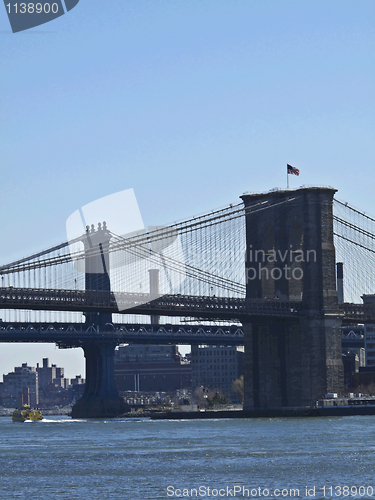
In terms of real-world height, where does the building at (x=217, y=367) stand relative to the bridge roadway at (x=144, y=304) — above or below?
below

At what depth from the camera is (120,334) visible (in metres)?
119

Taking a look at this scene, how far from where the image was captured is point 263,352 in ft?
274

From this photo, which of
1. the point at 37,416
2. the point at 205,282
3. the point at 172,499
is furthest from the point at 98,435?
the point at 37,416

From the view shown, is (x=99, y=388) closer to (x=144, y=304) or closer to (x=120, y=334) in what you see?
(x=120, y=334)

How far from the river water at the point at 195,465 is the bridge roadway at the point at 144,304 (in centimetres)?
1073

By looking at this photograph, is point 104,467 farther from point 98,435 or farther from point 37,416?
point 37,416

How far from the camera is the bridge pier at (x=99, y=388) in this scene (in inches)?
4530

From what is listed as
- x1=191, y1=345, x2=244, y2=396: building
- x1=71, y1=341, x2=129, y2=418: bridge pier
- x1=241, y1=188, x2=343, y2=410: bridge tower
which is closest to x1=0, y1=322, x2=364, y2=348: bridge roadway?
x1=71, y1=341, x2=129, y2=418: bridge pier

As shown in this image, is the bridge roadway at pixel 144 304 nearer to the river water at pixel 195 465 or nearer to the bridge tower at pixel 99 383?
the river water at pixel 195 465

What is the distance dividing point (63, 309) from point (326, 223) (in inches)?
850

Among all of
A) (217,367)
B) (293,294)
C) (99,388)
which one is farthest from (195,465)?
(217,367)

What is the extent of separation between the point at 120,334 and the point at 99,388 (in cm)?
610

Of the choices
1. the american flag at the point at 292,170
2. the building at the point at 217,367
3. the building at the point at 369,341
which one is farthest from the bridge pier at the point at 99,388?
the building at the point at 217,367

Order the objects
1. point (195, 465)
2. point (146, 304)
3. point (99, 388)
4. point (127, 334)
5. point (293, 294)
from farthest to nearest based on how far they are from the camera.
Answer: point (127, 334) → point (99, 388) → point (293, 294) → point (146, 304) → point (195, 465)
